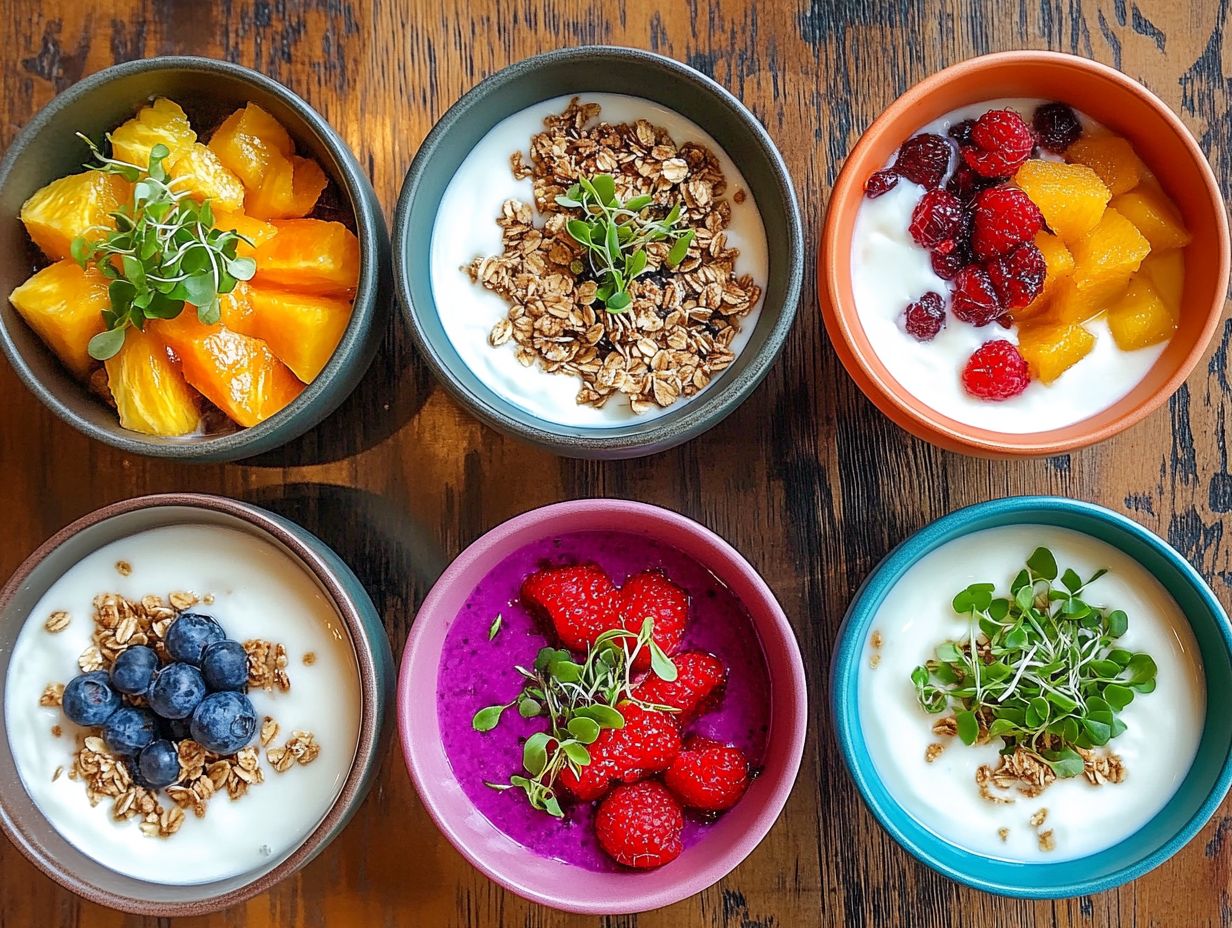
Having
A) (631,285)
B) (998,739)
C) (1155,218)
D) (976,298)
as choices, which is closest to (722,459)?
(631,285)

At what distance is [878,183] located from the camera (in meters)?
1.20

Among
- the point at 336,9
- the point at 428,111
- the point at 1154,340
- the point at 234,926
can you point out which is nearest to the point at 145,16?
the point at 336,9

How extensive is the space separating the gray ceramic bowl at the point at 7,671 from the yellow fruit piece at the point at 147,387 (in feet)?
0.27

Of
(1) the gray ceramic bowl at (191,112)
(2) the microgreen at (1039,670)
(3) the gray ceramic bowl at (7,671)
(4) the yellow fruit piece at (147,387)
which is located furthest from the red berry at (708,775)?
(4) the yellow fruit piece at (147,387)

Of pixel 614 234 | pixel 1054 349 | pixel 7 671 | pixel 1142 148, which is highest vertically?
pixel 1142 148

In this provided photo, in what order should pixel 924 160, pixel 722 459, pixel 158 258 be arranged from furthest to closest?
pixel 722 459
pixel 924 160
pixel 158 258

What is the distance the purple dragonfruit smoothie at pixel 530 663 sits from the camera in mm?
1242

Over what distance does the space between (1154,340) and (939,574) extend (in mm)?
355

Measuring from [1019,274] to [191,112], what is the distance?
3.11 ft

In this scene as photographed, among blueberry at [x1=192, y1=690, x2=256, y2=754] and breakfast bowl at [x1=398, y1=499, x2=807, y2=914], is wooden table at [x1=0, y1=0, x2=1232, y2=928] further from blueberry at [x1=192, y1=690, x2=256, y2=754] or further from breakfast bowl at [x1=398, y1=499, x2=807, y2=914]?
blueberry at [x1=192, y1=690, x2=256, y2=754]

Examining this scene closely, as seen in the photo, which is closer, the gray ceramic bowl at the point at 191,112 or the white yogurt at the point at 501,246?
the gray ceramic bowl at the point at 191,112

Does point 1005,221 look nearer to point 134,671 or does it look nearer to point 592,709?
point 592,709

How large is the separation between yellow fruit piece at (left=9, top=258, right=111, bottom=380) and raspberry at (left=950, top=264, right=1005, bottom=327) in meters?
0.92

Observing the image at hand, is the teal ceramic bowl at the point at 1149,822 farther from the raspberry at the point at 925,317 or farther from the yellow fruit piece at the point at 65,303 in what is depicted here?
the yellow fruit piece at the point at 65,303
